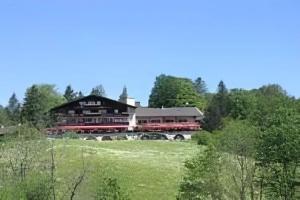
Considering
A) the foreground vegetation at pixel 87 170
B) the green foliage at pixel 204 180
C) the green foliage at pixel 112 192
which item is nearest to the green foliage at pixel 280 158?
the green foliage at pixel 204 180

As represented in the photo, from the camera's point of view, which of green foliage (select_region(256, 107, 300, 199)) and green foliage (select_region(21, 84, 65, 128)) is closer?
green foliage (select_region(256, 107, 300, 199))

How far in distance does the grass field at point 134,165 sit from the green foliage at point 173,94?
253 feet

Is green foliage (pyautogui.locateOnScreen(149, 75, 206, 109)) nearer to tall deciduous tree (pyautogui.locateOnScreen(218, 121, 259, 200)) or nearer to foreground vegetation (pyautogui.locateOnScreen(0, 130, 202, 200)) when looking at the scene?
foreground vegetation (pyautogui.locateOnScreen(0, 130, 202, 200))

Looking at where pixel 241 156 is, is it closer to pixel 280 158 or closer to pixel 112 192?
pixel 280 158

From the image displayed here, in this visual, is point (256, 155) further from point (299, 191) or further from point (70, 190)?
point (70, 190)

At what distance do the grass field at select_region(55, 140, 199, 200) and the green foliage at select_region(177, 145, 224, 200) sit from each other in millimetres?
7990

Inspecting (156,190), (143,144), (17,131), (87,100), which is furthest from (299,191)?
(87,100)

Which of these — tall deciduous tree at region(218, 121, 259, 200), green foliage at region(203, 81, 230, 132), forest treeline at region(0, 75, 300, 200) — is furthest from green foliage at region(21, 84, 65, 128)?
forest treeline at region(0, 75, 300, 200)

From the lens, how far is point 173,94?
159750 millimetres

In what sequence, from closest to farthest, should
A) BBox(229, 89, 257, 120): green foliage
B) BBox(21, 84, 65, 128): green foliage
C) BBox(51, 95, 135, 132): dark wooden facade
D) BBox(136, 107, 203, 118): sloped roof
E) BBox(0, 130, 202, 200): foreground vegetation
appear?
BBox(0, 130, 202, 200): foreground vegetation → BBox(229, 89, 257, 120): green foliage → BBox(51, 95, 135, 132): dark wooden facade → BBox(21, 84, 65, 128): green foliage → BBox(136, 107, 203, 118): sloped roof

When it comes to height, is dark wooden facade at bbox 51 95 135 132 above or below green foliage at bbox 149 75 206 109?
below

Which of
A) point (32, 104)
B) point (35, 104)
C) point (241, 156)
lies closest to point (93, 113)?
point (35, 104)

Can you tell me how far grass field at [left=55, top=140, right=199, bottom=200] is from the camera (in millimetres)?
52281

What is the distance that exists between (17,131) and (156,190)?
42.5 feet
